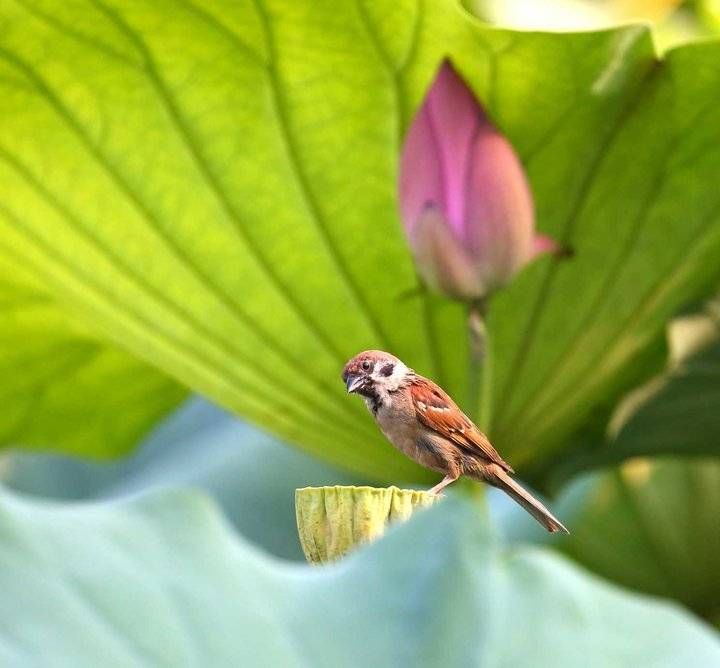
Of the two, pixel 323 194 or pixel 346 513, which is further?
pixel 323 194

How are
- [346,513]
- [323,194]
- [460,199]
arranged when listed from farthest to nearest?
[323,194], [460,199], [346,513]

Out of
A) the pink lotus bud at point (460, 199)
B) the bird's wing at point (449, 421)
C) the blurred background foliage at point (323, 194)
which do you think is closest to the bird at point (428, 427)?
the bird's wing at point (449, 421)

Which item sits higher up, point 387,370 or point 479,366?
point 387,370

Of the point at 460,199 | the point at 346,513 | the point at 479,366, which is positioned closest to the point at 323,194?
the point at 460,199

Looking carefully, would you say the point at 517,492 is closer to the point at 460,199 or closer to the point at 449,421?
the point at 449,421

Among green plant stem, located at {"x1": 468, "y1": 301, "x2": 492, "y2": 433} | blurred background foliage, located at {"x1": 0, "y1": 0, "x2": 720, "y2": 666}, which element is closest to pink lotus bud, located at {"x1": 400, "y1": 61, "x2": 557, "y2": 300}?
→ green plant stem, located at {"x1": 468, "y1": 301, "x2": 492, "y2": 433}

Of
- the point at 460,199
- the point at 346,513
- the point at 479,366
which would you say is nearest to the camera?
the point at 346,513
